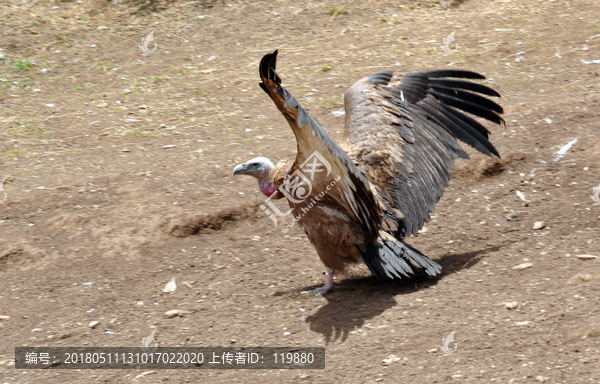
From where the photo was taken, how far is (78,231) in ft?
18.0

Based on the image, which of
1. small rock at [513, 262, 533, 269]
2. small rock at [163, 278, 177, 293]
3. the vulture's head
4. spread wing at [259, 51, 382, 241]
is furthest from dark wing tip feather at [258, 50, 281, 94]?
small rock at [513, 262, 533, 269]

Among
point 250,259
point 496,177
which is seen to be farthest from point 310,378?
point 496,177

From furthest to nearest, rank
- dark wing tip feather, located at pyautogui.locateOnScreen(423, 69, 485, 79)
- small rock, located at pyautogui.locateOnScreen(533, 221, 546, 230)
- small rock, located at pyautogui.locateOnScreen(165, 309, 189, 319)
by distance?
dark wing tip feather, located at pyautogui.locateOnScreen(423, 69, 485, 79) < small rock, located at pyautogui.locateOnScreen(533, 221, 546, 230) < small rock, located at pyautogui.locateOnScreen(165, 309, 189, 319)

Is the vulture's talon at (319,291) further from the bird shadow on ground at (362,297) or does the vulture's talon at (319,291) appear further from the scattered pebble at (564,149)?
the scattered pebble at (564,149)

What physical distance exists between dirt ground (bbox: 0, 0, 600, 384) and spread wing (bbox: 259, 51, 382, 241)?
0.63 metres

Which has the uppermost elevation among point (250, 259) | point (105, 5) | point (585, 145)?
point (105, 5)

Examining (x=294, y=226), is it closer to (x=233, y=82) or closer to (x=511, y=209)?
(x=511, y=209)

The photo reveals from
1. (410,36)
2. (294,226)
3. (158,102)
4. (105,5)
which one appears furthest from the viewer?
(105,5)

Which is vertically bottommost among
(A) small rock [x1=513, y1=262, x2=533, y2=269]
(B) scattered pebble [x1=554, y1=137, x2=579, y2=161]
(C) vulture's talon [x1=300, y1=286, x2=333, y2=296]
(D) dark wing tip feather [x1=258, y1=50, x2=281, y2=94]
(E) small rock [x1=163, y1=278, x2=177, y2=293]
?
(E) small rock [x1=163, y1=278, x2=177, y2=293]

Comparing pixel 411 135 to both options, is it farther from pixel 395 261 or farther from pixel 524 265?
pixel 524 265

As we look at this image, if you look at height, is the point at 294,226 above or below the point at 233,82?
below

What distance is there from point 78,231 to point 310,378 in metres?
2.84

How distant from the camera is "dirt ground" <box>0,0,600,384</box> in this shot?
12.6 feet

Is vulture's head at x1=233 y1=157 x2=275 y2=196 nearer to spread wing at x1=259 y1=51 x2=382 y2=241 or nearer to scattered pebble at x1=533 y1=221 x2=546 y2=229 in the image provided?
spread wing at x1=259 y1=51 x2=382 y2=241
